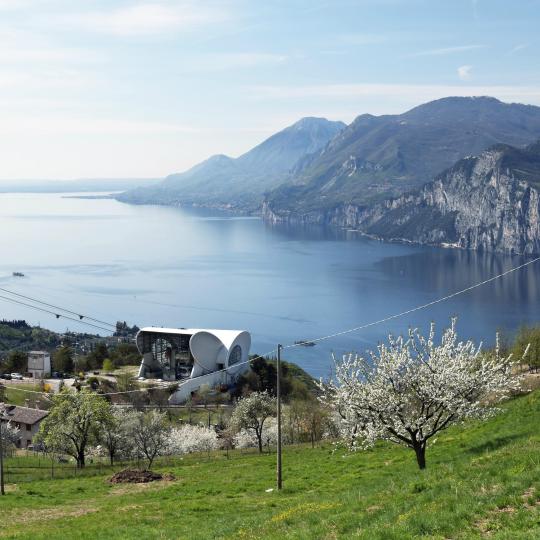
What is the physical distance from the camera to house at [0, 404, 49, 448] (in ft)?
174

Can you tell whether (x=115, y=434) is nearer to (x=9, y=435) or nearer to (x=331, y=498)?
(x=9, y=435)

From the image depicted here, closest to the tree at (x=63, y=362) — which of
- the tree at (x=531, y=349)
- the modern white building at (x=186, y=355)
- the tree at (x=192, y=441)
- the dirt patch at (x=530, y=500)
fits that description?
the modern white building at (x=186, y=355)

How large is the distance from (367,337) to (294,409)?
Answer: 66.6 metres

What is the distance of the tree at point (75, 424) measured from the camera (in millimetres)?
35594

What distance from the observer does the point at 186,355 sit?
79062mm

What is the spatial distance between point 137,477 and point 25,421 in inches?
1260

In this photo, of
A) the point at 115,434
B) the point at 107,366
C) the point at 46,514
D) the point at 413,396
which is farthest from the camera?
the point at 107,366

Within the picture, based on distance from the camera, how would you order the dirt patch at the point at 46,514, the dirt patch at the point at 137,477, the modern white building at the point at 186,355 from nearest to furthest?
1. the dirt patch at the point at 46,514
2. the dirt patch at the point at 137,477
3. the modern white building at the point at 186,355

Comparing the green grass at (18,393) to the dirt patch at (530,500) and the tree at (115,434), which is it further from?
the dirt patch at (530,500)

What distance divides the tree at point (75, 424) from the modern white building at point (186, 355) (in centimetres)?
4043

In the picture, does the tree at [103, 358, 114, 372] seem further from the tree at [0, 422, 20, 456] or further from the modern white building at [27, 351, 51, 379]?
the tree at [0, 422, 20, 456]

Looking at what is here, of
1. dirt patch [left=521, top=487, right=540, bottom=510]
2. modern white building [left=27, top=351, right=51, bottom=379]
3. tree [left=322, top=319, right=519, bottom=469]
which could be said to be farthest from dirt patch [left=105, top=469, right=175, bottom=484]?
modern white building [left=27, top=351, right=51, bottom=379]

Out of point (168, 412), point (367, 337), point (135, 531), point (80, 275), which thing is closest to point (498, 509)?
point (135, 531)

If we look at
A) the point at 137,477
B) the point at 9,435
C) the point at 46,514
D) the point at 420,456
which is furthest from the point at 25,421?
the point at 420,456
